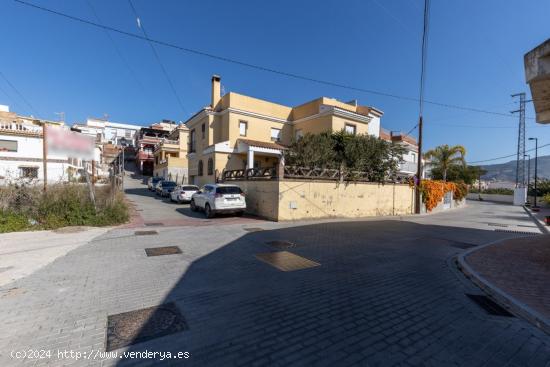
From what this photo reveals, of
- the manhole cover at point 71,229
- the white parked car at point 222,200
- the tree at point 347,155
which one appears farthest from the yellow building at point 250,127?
the manhole cover at point 71,229

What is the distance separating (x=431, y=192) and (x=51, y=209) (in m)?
25.3

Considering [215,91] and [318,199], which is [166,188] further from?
[318,199]

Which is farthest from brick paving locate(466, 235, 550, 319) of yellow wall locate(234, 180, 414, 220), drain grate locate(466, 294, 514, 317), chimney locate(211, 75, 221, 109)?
chimney locate(211, 75, 221, 109)

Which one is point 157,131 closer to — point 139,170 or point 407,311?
point 139,170

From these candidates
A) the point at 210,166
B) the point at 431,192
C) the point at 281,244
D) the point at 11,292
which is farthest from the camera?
the point at 431,192

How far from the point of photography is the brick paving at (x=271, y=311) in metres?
2.76

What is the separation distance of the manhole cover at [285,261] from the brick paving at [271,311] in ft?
0.91

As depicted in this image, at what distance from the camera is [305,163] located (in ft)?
51.9

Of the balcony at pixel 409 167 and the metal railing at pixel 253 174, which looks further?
the balcony at pixel 409 167

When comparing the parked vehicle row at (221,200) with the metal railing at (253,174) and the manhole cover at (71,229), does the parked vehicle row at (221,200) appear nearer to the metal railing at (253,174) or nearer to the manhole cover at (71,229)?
the metal railing at (253,174)

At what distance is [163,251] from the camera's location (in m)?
6.80

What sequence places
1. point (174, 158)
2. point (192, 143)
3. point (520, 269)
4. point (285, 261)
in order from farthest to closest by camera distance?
point (174, 158), point (192, 143), point (285, 261), point (520, 269)

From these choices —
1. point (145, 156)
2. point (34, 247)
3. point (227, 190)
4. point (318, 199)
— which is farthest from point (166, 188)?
point (145, 156)

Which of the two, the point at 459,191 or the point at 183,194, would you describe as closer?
the point at 183,194
